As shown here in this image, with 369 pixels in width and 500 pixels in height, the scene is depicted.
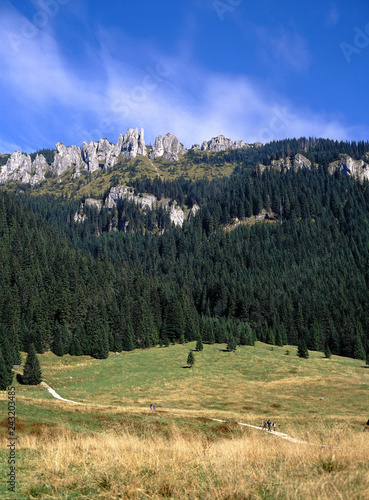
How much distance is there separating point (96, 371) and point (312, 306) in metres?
94.4

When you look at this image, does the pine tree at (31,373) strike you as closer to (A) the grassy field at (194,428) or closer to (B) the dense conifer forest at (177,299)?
(A) the grassy field at (194,428)

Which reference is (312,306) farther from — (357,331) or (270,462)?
(270,462)

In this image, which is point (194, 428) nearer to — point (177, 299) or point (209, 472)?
point (209, 472)

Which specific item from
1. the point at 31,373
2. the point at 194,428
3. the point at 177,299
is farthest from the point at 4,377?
the point at 177,299

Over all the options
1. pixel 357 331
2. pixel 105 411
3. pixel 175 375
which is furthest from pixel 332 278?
pixel 105 411

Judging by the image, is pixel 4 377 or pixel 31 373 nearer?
pixel 4 377

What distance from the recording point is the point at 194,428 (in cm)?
2908

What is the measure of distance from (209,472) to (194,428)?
25.2 m

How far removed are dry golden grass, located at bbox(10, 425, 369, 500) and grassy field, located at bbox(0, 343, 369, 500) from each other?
0.10 ft

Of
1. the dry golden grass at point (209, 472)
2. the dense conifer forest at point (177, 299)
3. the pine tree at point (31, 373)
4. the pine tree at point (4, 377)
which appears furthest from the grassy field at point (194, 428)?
the dense conifer forest at point (177, 299)

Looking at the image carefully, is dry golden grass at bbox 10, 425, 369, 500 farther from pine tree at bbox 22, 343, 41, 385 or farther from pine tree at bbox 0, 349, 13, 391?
pine tree at bbox 22, 343, 41, 385

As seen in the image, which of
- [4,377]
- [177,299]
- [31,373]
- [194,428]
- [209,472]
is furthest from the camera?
[177,299]

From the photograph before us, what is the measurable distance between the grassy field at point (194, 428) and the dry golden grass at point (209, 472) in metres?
0.03

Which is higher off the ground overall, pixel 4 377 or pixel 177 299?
pixel 177 299
